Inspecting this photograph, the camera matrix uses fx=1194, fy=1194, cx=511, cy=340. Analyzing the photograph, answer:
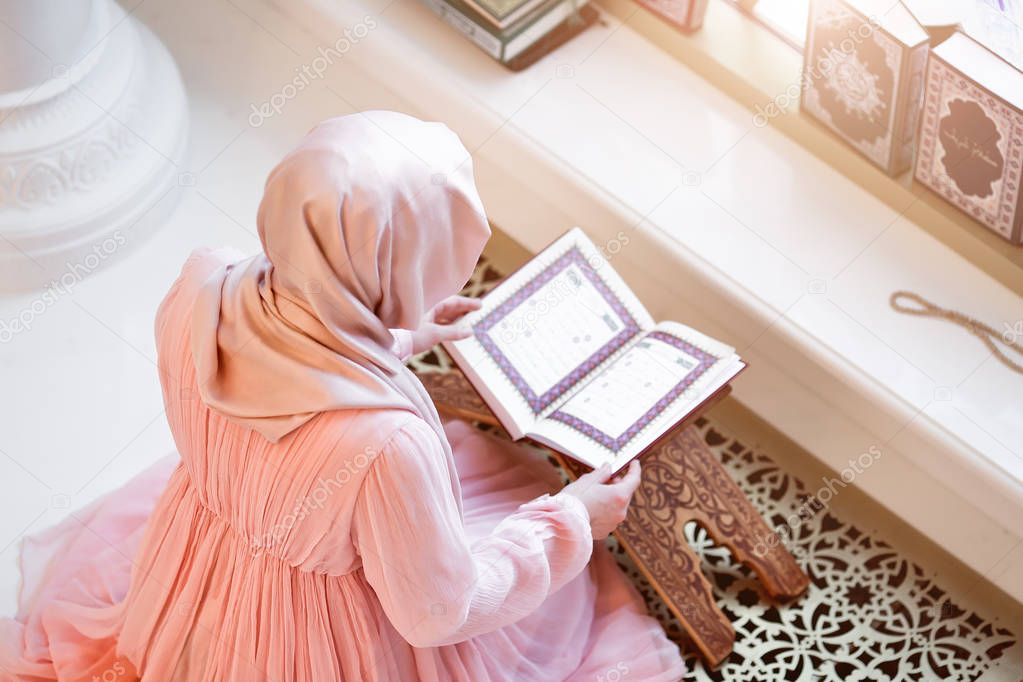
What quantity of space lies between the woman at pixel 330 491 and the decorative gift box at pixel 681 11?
873mm

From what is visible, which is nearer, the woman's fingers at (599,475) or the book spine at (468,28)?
the woman's fingers at (599,475)

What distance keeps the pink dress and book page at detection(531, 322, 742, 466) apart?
0.19 m

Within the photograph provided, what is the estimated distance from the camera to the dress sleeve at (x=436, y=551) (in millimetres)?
1446

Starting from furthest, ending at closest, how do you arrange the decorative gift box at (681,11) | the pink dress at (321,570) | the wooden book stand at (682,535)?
1. the decorative gift box at (681,11)
2. the wooden book stand at (682,535)
3. the pink dress at (321,570)

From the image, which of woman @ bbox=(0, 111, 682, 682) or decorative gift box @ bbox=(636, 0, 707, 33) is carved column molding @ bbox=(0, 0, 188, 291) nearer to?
woman @ bbox=(0, 111, 682, 682)

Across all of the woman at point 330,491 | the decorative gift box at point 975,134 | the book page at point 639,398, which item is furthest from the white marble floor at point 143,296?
the decorative gift box at point 975,134

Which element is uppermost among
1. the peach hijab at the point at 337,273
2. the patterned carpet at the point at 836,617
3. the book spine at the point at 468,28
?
the peach hijab at the point at 337,273

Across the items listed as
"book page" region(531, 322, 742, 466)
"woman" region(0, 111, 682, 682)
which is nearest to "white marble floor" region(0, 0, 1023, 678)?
"woman" region(0, 111, 682, 682)

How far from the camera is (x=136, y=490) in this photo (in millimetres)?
2154

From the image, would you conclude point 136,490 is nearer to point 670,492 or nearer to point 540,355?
point 540,355

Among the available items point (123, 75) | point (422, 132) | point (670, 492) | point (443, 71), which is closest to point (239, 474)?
point (422, 132)

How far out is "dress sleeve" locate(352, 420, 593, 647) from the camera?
1.45 m

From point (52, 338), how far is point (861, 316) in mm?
1667

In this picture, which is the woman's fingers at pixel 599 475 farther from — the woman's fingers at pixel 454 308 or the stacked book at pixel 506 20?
the stacked book at pixel 506 20
